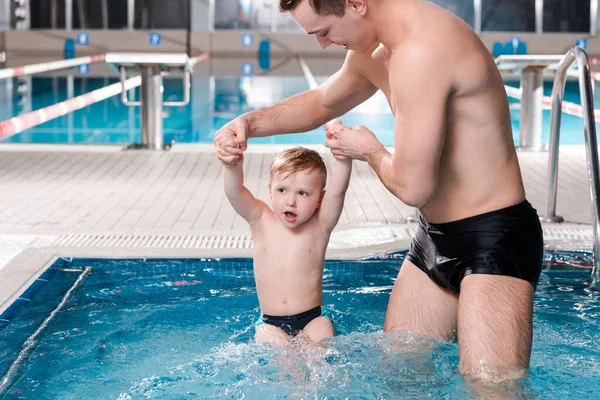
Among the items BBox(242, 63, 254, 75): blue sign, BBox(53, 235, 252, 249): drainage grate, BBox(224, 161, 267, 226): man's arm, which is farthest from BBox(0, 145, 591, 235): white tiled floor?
BBox(242, 63, 254, 75): blue sign

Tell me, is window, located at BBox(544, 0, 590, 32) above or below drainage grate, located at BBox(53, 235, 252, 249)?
above

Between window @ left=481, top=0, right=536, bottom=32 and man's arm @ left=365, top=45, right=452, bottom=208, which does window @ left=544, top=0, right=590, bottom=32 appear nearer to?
window @ left=481, top=0, right=536, bottom=32

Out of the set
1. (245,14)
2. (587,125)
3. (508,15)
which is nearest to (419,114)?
(587,125)

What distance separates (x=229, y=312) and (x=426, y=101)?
180 cm

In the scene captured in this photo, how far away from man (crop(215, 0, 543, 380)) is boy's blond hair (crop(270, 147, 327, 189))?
0.59 ft

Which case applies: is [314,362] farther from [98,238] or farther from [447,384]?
[98,238]

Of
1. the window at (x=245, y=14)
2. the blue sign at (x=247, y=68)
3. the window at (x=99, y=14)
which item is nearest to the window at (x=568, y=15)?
the window at (x=245, y=14)

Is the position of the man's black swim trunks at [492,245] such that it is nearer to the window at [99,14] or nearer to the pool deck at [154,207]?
the pool deck at [154,207]

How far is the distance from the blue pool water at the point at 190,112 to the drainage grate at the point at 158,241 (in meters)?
5.19

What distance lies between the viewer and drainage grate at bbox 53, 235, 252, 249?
4602 mm

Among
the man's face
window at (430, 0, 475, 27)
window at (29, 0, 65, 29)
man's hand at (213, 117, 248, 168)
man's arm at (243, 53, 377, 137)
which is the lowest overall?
man's hand at (213, 117, 248, 168)

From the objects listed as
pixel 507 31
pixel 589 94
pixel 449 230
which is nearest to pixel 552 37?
pixel 507 31

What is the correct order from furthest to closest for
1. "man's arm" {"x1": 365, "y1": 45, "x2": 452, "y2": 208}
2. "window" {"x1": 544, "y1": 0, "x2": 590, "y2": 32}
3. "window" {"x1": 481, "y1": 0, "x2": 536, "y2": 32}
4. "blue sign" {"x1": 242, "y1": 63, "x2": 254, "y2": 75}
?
"window" {"x1": 481, "y1": 0, "x2": 536, "y2": 32} → "window" {"x1": 544, "y1": 0, "x2": 590, "y2": 32} → "blue sign" {"x1": 242, "y1": 63, "x2": 254, "y2": 75} → "man's arm" {"x1": 365, "y1": 45, "x2": 452, "y2": 208}

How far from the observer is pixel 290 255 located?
317 centimetres
